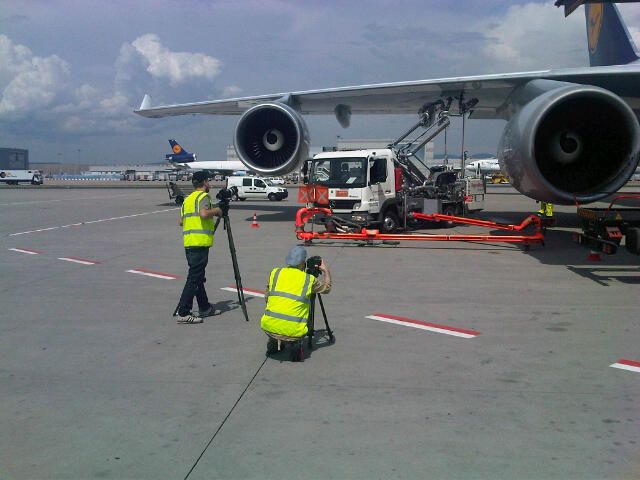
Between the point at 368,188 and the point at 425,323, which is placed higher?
the point at 368,188

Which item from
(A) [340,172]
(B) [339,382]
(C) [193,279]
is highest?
(A) [340,172]

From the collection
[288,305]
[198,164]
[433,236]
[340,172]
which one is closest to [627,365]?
[288,305]

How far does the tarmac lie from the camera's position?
3764mm

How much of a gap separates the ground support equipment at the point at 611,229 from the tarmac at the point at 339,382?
0.59m

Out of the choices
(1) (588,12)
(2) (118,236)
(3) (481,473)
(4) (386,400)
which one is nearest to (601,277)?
(4) (386,400)

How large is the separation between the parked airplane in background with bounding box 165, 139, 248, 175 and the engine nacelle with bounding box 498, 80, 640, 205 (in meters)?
59.7

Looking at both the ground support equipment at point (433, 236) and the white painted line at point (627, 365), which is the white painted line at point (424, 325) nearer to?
the white painted line at point (627, 365)

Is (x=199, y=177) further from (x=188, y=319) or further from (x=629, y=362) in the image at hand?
(x=629, y=362)

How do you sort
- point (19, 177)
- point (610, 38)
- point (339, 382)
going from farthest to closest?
point (19, 177) → point (610, 38) → point (339, 382)

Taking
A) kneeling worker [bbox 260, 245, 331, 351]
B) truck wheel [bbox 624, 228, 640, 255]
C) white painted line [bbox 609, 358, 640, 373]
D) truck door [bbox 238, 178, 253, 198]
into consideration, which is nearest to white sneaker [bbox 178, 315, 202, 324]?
kneeling worker [bbox 260, 245, 331, 351]

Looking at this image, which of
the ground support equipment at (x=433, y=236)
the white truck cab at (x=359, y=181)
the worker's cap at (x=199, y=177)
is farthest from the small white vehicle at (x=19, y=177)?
the worker's cap at (x=199, y=177)

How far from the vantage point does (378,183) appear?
15.5 m

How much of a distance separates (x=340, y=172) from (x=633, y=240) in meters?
7.90

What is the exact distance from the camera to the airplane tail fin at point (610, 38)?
17.2m
